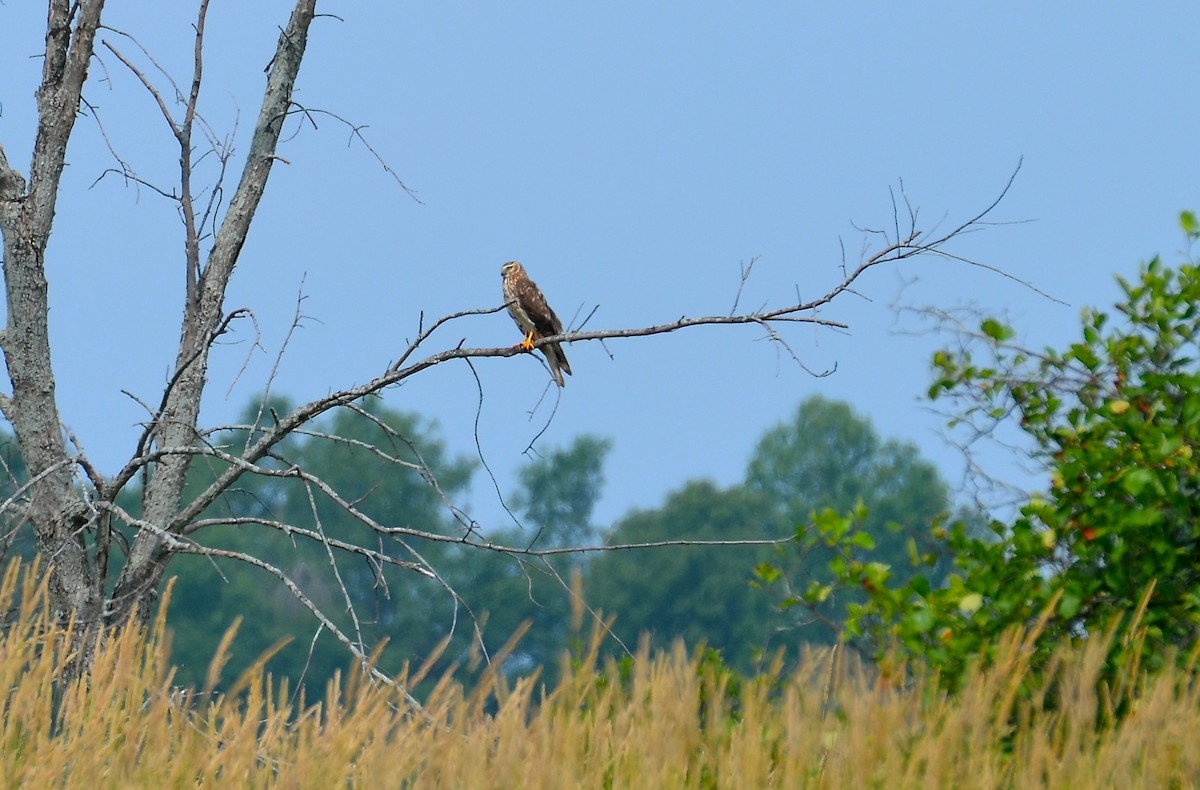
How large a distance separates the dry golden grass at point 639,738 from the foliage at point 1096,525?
439mm

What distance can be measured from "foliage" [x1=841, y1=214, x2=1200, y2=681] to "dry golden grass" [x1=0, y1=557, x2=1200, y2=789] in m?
0.44

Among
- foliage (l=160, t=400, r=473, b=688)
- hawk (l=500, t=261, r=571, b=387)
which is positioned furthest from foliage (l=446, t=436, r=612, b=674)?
hawk (l=500, t=261, r=571, b=387)

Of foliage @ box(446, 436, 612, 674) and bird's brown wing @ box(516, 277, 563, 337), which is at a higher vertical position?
foliage @ box(446, 436, 612, 674)

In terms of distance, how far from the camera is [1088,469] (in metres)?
5.52

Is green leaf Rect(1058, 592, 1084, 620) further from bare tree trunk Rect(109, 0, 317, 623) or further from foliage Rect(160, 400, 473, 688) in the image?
foliage Rect(160, 400, 473, 688)

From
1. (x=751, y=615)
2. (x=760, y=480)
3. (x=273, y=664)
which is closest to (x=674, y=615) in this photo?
(x=751, y=615)

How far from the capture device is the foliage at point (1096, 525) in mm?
5441

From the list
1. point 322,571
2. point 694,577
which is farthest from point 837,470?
point 322,571

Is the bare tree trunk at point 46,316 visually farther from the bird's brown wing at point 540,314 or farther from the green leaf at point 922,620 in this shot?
the green leaf at point 922,620

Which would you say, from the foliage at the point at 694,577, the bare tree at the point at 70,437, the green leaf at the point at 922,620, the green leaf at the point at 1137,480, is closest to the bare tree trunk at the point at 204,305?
the bare tree at the point at 70,437

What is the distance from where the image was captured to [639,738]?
4.42 metres

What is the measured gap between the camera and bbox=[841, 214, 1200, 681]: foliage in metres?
5.44

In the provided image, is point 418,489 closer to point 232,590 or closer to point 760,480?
point 232,590

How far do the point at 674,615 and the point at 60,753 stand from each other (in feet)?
128
